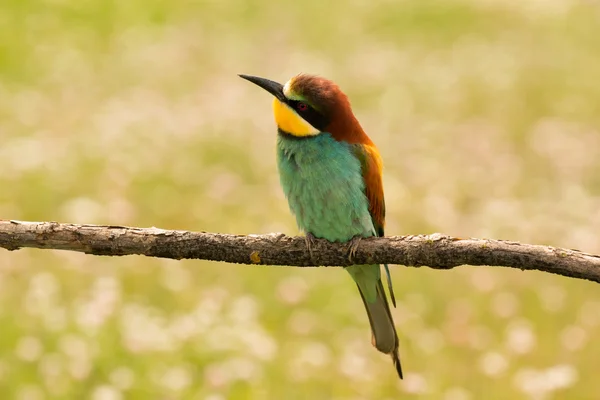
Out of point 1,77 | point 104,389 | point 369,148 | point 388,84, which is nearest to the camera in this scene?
point 369,148

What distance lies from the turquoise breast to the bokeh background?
974 millimetres

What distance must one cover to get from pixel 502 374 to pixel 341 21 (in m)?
7.35

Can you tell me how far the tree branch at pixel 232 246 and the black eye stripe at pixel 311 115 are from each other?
674mm

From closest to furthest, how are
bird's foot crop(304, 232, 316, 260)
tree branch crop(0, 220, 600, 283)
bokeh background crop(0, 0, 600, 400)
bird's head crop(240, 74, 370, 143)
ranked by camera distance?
1. tree branch crop(0, 220, 600, 283)
2. bird's foot crop(304, 232, 316, 260)
3. bird's head crop(240, 74, 370, 143)
4. bokeh background crop(0, 0, 600, 400)

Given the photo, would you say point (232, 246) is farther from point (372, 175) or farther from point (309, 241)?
point (372, 175)

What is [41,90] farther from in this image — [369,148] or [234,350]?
[369,148]

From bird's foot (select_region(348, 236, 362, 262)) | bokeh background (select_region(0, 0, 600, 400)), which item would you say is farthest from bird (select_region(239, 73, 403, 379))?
bokeh background (select_region(0, 0, 600, 400))

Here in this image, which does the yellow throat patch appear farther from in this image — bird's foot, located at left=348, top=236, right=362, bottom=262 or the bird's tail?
the bird's tail

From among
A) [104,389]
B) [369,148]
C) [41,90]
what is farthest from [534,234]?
[41,90]

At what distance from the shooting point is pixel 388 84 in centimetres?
943

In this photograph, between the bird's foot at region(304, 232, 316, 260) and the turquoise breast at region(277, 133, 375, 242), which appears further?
the turquoise breast at region(277, 133, 375, 242)

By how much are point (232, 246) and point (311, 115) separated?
88 centimetres

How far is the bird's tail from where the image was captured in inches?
136

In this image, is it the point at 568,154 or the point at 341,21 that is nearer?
the point at 568,154
